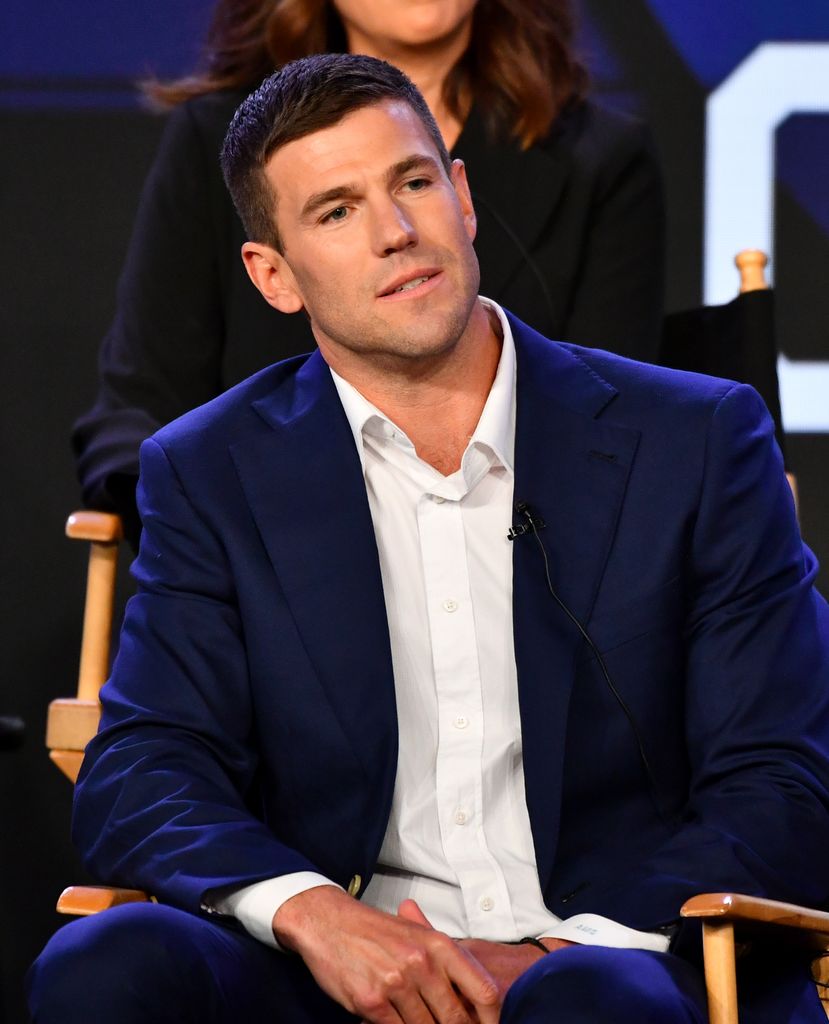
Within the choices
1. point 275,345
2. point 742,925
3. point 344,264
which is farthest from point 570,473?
point 275,345

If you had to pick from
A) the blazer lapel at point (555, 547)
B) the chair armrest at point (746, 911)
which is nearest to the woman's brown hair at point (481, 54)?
the blazer lapel at point (555, 547)

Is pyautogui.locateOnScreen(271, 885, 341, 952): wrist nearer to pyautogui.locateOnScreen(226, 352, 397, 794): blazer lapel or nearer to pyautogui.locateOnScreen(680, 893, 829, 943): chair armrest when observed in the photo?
pyautogui.locateOnScreen(226, 352, 397, 794): blazer lapel

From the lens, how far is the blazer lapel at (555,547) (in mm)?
2094

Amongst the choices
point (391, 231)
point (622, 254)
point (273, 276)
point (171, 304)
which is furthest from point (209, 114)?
point (391, 231)

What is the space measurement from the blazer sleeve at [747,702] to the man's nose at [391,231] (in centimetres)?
47

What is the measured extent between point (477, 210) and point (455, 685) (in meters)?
1.27

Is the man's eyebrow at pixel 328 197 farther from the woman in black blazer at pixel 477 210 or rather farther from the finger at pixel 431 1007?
the finger at pixel 431 1007

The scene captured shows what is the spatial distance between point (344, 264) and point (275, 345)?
37.2 inches

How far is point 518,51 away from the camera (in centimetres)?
322

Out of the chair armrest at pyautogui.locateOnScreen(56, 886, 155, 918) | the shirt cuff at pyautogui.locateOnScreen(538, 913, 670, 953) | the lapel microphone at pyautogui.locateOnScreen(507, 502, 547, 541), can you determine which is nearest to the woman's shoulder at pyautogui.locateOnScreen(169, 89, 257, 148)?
the lapel microphone at pyautogui.locateOnScreen(507, 502, 547, 541)

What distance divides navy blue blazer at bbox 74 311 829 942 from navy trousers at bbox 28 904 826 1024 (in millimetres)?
151

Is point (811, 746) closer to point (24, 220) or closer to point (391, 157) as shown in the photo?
point (391, 157)

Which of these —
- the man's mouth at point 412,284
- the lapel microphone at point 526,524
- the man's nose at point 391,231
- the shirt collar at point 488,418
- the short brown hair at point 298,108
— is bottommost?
the lapel microphone at point 526,524

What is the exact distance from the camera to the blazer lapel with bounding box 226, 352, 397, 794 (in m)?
2.12
